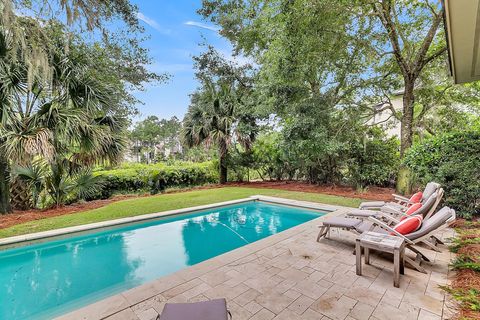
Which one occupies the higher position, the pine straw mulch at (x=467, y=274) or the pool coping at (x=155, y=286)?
the pine straw mulch at (x=467, y=274)

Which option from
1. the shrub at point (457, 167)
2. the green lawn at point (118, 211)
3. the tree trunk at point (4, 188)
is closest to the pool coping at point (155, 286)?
the green lawn at point (118, 211)

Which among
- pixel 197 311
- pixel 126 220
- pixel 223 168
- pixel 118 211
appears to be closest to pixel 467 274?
pixel 197 311

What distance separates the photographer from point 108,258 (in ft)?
15.8

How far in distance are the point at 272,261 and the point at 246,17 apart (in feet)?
31.0

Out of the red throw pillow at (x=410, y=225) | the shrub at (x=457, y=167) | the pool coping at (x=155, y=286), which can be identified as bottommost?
the pool coping at (x=155, y=286)

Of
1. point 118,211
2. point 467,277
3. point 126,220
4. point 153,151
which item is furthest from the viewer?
point 153,151

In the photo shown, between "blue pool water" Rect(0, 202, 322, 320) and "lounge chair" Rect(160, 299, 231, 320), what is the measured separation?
249cm

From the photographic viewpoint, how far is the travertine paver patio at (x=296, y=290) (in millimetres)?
2416

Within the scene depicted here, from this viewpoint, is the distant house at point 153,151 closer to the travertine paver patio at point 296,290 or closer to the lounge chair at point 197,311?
the travertine paver patio at point 296,290

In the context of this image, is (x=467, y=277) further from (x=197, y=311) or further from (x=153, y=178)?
(x=153, y=178)

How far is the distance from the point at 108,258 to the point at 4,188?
455 cm

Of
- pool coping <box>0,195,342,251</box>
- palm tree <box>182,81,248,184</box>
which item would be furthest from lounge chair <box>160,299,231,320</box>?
palm tree <box>182,81,248,184</box>

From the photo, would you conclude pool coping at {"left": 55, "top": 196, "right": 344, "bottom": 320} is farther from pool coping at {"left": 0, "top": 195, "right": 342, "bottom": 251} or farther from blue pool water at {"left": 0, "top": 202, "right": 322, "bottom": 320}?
pool coping at {"left": 0, "top": 195, "right": 342, "bottom": 251}

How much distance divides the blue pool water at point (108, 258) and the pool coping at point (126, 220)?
0.16 meters
